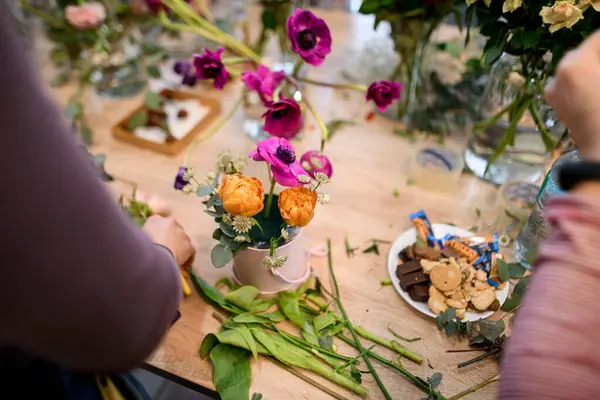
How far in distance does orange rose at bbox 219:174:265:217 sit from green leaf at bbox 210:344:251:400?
0.20m

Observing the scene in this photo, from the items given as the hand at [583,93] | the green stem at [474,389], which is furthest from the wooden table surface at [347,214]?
the hand at [583,93]

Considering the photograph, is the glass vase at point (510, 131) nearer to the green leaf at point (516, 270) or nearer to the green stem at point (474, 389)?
the green leaf at point (516, 270)

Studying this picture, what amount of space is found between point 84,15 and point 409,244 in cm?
87

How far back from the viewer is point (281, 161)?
24.8 inches

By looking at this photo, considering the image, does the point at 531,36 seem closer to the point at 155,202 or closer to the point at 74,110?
the point at 155,202

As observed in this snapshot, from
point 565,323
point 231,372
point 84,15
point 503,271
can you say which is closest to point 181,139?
point 84,15

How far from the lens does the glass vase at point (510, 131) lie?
0.86 m

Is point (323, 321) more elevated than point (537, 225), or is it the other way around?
point (537, 225)

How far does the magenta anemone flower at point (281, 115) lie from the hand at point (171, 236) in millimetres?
213

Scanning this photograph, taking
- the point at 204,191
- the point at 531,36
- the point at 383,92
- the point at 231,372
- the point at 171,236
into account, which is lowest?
the point at 231,372

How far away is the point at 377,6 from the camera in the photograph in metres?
0.93

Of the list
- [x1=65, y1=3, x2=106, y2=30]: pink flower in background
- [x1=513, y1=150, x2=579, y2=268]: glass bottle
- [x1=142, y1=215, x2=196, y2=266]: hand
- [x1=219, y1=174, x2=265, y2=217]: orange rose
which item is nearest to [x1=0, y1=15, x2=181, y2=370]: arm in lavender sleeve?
[x1=219, y1=174, x2=265, y2=217]: orange rose

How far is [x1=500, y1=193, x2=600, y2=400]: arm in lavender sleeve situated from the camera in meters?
0.42

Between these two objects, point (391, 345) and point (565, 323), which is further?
point (391, 345)
